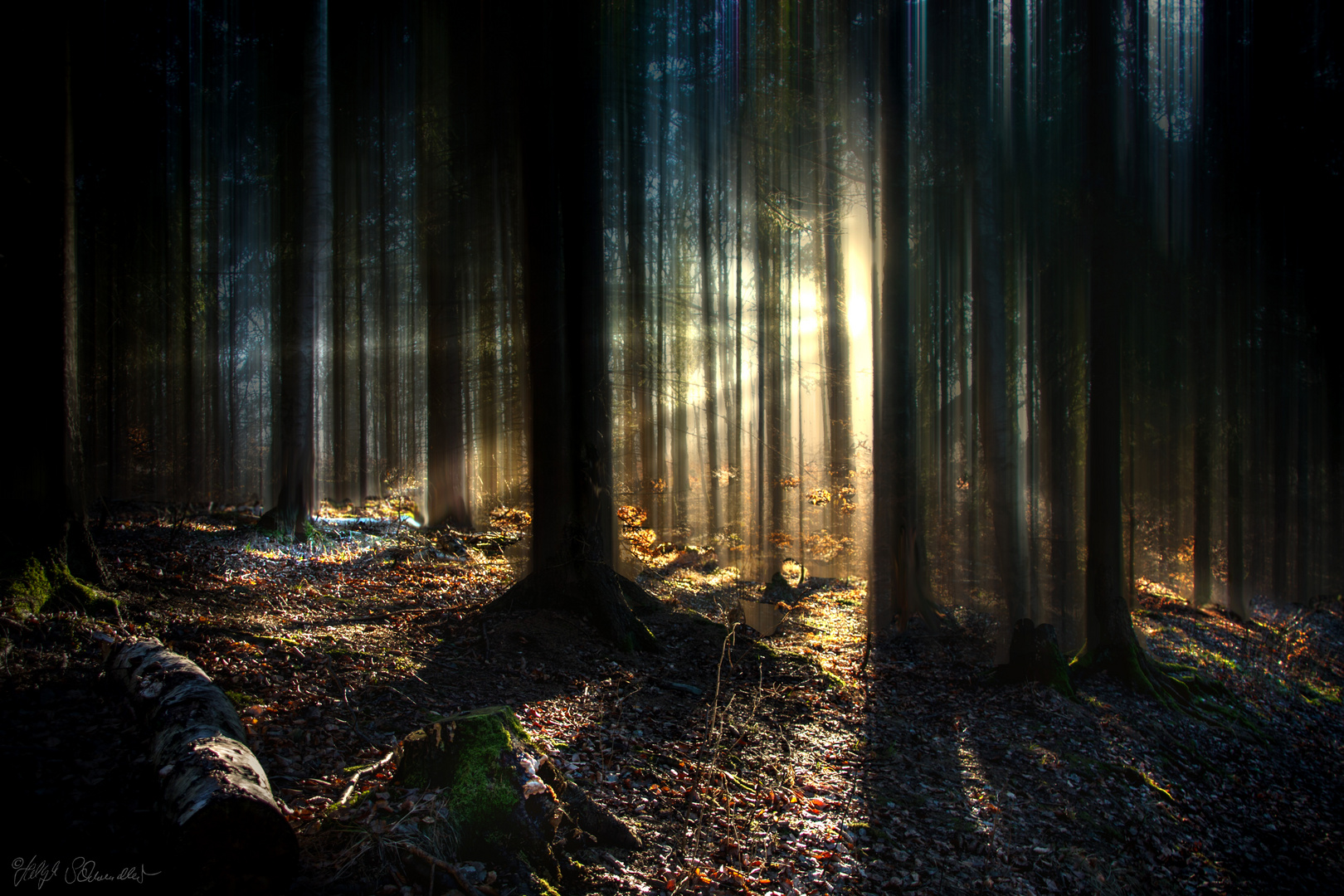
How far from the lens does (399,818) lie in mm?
3391

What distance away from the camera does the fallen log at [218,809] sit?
277cm

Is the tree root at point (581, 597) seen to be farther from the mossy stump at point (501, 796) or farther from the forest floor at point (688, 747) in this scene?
the mossy stump at point (501, 796)

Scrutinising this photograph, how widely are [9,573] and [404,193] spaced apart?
45.5 feet

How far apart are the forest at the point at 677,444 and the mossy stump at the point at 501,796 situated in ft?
0.10

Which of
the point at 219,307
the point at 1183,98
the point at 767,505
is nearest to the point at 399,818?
the point at 767,505

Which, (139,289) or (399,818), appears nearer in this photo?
(399,818)

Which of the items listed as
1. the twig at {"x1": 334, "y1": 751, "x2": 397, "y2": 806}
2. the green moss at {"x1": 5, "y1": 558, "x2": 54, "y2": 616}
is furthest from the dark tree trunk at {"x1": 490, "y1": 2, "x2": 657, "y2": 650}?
the green moss at {"x1": 5, "y1": 558, "x2": 54, "y2": 616}

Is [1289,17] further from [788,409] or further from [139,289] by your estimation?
[139,289]

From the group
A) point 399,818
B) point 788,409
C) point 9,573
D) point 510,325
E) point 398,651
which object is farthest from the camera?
point 788,409

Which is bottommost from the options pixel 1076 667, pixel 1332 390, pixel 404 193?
pixel 1076 667

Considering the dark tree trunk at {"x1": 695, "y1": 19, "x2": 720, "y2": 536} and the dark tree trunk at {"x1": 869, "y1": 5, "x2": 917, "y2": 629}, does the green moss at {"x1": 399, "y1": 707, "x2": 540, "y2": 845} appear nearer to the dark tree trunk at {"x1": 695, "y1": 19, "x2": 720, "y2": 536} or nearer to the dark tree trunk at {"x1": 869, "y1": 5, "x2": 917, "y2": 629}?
the dark tree trunk at {"x1": 695, "y1": 19, "x2": 720, "y2": 536}

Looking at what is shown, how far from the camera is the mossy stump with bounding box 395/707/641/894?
351 cm

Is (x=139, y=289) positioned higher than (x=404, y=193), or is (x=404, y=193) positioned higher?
(x=404, y=193)
